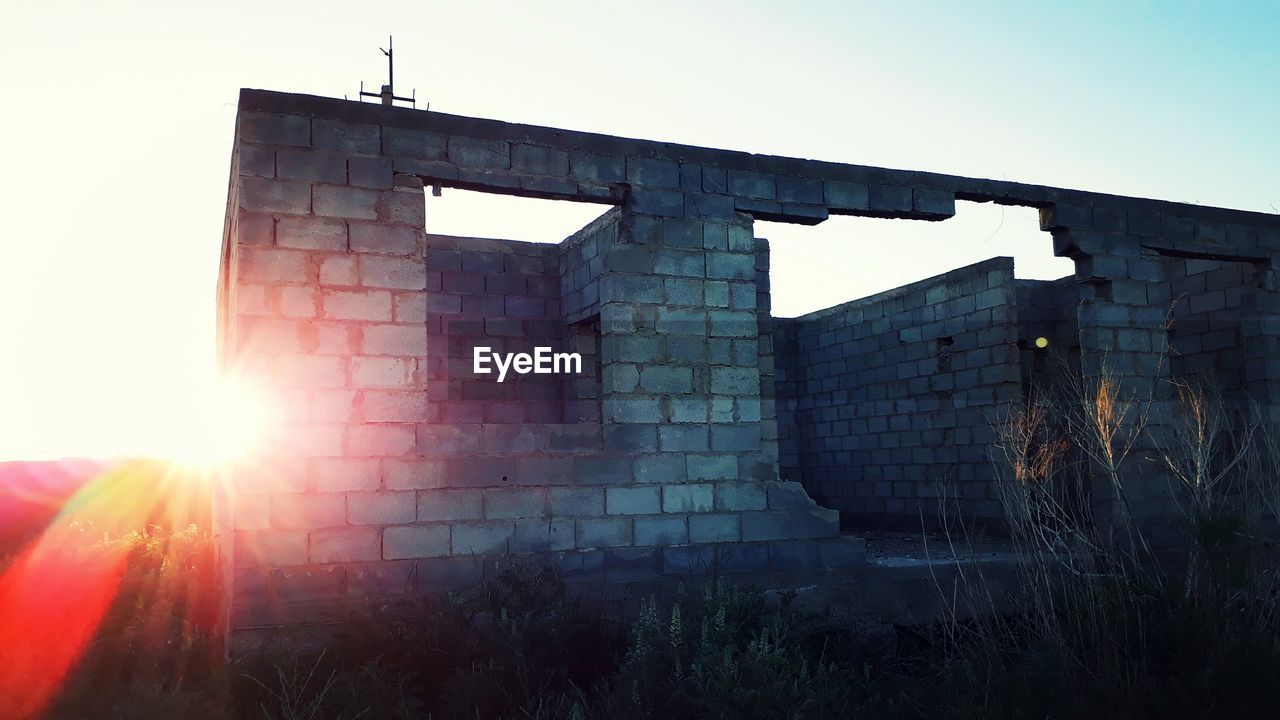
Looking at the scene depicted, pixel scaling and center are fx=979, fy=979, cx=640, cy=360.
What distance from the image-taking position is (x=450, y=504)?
630cm

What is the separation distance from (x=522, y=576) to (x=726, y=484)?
5.73ft

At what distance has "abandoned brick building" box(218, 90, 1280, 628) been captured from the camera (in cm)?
596

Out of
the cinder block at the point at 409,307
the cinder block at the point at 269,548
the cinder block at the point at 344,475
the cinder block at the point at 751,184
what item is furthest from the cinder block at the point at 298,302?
the cinder block at the point at 751,184

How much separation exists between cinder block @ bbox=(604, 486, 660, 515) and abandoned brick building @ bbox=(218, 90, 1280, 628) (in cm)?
1

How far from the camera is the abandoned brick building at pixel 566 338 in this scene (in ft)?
19.6

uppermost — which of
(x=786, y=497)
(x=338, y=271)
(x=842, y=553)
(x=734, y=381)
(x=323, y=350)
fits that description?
(x=338, y=271)

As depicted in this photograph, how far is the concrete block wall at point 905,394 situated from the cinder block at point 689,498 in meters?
4.63

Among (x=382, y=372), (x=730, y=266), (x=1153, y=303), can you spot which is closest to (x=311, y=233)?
(x=382, y=372)

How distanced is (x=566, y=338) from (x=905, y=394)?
4.43 m

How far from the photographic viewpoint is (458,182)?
6.54 m

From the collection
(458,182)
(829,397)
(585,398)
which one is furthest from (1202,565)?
(829,397)

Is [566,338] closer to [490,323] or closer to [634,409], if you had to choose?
[490,323]

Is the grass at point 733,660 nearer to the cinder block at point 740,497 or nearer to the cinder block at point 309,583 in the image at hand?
the cinder block at point 309,583

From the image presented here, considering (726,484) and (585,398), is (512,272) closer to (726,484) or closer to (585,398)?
(585,398)
